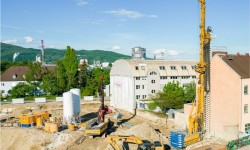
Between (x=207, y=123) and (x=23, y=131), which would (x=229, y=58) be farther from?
(x=23, y=131)

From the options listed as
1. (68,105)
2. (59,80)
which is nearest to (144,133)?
(68,105)

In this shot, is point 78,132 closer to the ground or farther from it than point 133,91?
closer to the ground

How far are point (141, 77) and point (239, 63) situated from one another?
75.4 feet

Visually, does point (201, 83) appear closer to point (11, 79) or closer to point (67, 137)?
point (67, 137)

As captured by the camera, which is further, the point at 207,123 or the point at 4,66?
the point at 4,66

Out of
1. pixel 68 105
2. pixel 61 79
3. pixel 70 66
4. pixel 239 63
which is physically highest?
pixel 70 66

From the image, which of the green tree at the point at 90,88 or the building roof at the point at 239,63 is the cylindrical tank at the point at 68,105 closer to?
the building roof at the point at 239,63

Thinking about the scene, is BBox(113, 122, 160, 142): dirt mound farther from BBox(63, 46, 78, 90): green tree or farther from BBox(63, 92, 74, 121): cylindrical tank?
BBox(63, 46, 78, 90): green tree

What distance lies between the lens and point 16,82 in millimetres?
77062

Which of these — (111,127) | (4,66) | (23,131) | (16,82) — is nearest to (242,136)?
(111,127)

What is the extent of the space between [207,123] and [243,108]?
512cm

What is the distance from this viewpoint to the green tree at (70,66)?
7231cm

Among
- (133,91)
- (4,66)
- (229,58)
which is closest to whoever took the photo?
(229,58)

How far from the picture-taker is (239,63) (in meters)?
38.5
